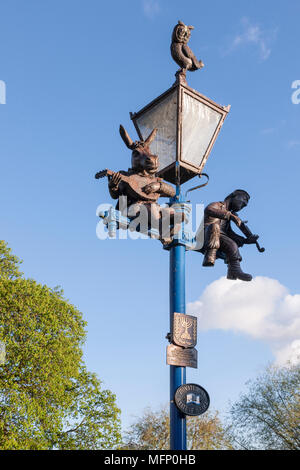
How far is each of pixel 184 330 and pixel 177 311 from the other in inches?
10.1

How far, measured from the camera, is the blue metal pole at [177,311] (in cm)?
563

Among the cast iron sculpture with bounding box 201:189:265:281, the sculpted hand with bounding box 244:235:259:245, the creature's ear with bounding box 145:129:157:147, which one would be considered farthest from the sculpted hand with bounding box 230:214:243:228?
the creature's ear with bounding box 145:129:157:147

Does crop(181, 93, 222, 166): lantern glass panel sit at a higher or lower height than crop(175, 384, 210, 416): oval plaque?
higher

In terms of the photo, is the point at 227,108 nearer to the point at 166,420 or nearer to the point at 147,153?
the point at 147,153

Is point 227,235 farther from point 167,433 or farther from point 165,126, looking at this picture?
point 167,433

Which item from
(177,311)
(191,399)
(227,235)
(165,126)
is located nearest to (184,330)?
(177,311)

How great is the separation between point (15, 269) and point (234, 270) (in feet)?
72.6

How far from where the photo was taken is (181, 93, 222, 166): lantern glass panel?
6.83 m

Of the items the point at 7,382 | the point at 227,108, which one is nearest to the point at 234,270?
the point at 227,108

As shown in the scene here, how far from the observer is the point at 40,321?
83.9 ft

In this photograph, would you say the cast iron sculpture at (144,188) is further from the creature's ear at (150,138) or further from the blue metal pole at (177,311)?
the blue metal pole at (177,311)

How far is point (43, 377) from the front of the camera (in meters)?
24.3

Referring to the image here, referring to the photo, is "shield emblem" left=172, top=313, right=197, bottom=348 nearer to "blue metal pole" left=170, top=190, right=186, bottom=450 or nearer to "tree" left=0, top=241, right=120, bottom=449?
"blue metal pole" left=170, top=190, right=186, bottom=450

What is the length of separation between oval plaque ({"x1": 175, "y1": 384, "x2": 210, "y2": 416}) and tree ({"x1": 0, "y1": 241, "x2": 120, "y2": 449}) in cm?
1828
